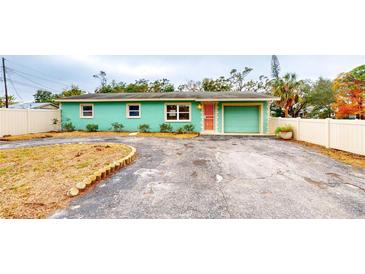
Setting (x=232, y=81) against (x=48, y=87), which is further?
(x=48, y=87)

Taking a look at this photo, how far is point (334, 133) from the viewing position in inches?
291

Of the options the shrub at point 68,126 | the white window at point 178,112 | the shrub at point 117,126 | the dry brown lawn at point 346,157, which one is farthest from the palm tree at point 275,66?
the shrub at point 68,126

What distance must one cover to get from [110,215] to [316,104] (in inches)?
1118

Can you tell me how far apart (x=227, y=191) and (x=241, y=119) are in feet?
37.2

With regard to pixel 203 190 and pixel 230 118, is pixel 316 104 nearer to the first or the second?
pixel 230 118

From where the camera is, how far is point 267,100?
13039 mm

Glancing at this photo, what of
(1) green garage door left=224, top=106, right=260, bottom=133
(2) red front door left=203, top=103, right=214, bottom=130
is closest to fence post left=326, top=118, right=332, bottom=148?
(1) green garage door left=224, top=106, right=260, bottom=133

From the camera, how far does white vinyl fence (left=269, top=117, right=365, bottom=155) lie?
20.7ft

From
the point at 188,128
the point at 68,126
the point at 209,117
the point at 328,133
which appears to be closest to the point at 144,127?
the point at 188,128

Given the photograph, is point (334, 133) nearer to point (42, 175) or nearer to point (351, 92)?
point (42, 175)

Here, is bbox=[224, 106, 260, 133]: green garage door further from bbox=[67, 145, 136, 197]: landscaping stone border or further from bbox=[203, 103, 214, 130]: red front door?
bbox=[67, 145, 136, 197]: landscaping stone border

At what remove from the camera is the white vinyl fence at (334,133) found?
6.30 m

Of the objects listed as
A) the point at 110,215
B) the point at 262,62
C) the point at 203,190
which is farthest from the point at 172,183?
the point at 262,62

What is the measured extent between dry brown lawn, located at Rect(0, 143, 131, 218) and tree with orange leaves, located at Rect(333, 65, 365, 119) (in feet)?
72.0
